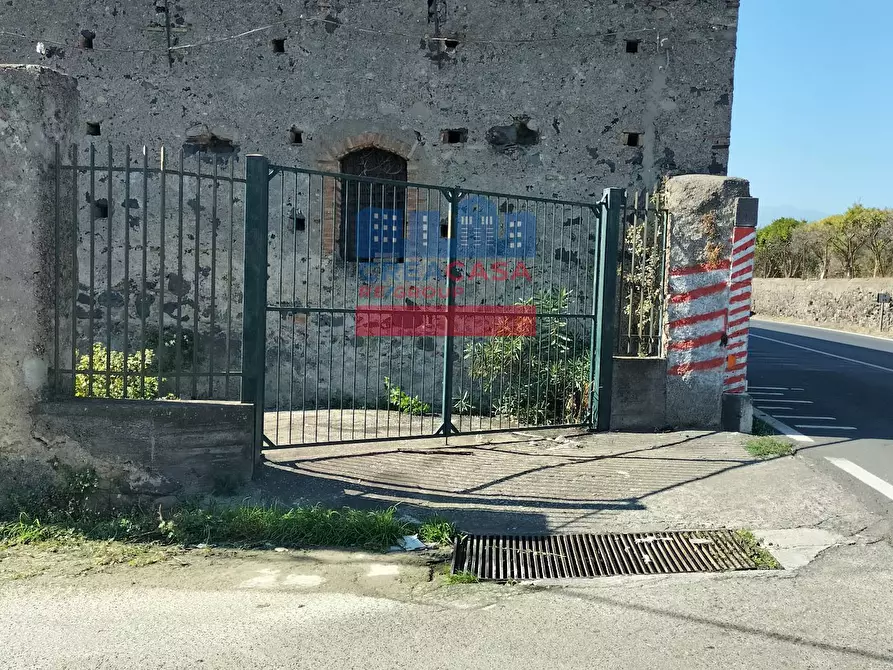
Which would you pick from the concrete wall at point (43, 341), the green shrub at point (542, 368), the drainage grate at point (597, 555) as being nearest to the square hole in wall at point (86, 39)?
the concrete wall at point (43, 341)

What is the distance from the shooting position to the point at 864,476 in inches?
257

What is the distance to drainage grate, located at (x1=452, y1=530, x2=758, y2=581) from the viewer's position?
442cm

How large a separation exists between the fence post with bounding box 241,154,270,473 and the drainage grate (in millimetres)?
2097

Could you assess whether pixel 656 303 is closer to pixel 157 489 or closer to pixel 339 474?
pixel 339 474

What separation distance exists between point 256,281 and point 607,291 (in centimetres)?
380

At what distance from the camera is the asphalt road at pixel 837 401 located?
6922 mm

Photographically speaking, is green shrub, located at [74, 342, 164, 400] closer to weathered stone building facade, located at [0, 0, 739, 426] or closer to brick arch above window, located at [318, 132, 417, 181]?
weathered stone building facade, located at [0, 0, 739, 426]

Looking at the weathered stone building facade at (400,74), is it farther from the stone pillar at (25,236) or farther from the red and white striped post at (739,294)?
the stone pillar at (25,236)

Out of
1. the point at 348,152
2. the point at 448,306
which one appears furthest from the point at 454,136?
the point at 448,306

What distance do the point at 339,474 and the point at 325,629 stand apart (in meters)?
2.59

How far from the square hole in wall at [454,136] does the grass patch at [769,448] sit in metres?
5.04

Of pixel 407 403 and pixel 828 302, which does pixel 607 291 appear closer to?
pixel 407 403

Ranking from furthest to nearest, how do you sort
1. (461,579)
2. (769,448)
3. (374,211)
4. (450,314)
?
(374,211), (769,448), (450,314), (461,579)

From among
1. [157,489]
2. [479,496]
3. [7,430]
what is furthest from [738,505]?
[7,430]
